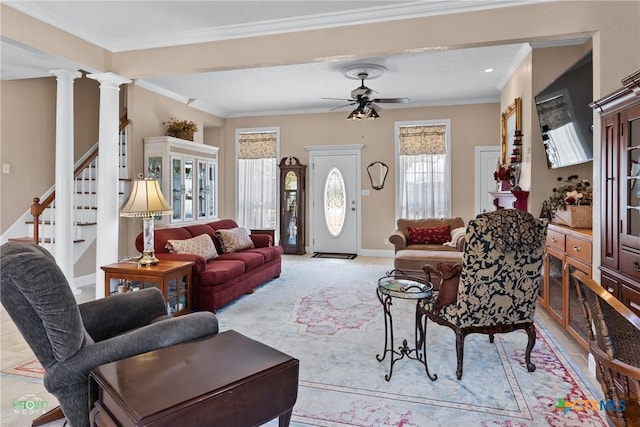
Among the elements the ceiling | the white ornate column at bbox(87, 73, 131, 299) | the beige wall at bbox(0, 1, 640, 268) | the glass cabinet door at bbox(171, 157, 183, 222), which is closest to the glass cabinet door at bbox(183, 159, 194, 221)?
the glass cabinet door at bbox(171, 157, 183, 222)

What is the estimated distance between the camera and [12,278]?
4.75 ft

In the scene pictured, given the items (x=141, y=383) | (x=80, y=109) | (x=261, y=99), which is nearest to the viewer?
(x=141, y=383)

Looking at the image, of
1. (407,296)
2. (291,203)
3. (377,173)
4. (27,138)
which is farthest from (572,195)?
(27,138)

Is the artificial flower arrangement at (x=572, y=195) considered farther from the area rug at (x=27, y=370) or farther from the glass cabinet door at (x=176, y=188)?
the glass cabinet door at (x=176, y=188)

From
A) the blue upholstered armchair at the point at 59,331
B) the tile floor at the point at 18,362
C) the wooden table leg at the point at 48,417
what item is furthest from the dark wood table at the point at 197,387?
the tile floor at the point at 18,362

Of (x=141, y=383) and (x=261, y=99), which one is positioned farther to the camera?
(x=261, y=99)

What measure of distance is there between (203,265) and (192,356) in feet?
8.21

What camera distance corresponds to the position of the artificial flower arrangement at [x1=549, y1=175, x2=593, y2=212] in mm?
3375

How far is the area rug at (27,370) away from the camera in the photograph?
2628mm

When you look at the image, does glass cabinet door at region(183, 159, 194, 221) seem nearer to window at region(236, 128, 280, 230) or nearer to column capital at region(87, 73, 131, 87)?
window at region(236, 128, 280, 230)

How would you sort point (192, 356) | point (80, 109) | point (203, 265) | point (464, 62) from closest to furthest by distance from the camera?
point (192, 356) → point (203, 265) → point (464, 62) → point (80, 109)

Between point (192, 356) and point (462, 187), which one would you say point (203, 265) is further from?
point (462, 187)

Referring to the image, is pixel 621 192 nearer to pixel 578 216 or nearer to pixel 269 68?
pixel 578 216

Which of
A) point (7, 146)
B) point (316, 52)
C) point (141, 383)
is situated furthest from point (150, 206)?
point (7, 146)
